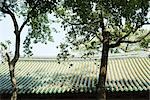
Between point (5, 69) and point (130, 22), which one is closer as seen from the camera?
point (130, 22)

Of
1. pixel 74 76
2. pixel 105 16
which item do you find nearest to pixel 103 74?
pixel 105 16

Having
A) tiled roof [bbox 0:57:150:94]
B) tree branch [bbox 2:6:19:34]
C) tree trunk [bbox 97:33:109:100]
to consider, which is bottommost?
tiled roof [bbox 0:57:150:94]

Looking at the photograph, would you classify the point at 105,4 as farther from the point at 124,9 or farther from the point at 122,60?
the point at 122,60

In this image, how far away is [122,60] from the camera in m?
19.0

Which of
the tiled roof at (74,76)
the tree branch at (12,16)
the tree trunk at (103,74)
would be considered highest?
the tree branch at (12,16)

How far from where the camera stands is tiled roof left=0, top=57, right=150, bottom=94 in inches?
591

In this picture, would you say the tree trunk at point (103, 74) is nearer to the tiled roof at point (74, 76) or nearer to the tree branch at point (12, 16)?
the tiled roof at point (74, 76)

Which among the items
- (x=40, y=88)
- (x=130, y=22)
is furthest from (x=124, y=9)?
(x=40, y=88)

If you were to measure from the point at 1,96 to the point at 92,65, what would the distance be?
5.25 metres

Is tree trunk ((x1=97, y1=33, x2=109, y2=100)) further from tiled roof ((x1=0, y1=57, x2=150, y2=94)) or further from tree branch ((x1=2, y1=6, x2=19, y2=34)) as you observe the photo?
tree branch ((x1=2, y1=6, x2=19, y2=34))

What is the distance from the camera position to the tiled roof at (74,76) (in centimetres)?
1502

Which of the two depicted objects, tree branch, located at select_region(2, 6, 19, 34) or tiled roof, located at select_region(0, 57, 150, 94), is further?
tiled roof, located at select_region(0, 57, 150, 94)

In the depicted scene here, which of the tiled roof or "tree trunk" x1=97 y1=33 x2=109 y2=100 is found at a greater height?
"tree trunk" x1=97 y1=33 x2=109 y2=100

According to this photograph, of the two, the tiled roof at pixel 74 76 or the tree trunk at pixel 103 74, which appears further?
the tiled roof at pixel 74 76
